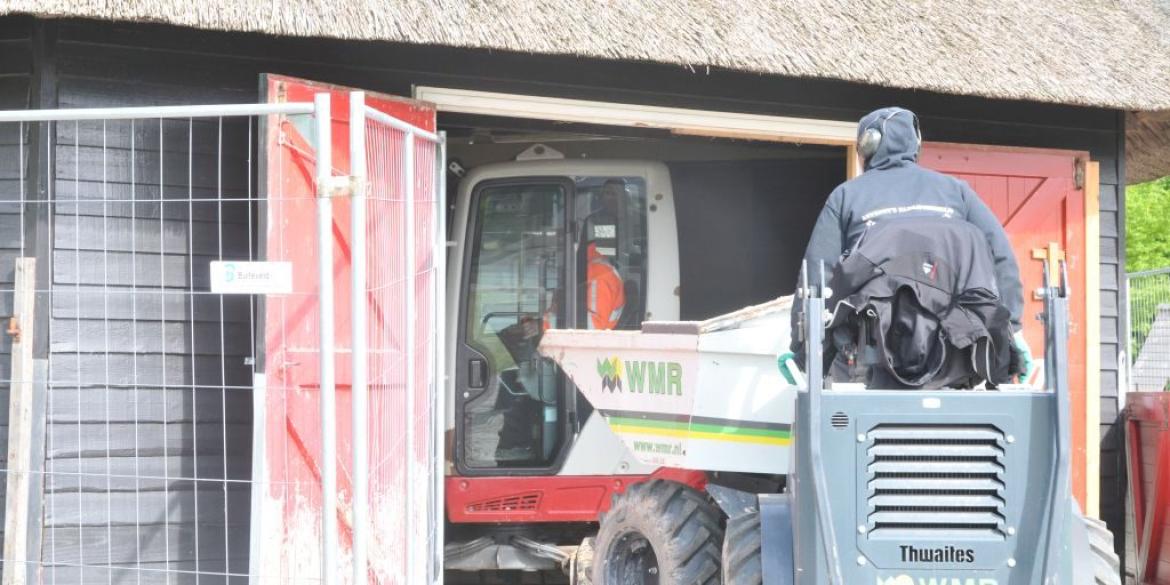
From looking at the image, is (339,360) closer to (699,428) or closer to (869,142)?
(699,428)

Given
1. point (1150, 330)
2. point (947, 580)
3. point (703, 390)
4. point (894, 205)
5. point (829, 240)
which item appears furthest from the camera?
point (1150, 330)

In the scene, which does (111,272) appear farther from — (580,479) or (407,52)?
(580,479)

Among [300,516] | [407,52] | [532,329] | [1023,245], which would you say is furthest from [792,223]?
[300,516]

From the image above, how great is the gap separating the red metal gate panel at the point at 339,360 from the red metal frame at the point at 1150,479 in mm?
4567

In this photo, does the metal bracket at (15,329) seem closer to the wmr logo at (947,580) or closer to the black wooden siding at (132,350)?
the black wooden siding at (132,350)

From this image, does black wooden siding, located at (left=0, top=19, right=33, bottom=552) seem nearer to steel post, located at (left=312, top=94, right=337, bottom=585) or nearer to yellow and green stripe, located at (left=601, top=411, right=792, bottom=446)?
steel post, located at (left=312, top=94, right=337, bottom=585)

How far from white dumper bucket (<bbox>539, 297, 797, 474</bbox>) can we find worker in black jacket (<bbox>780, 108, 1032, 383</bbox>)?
687 mm

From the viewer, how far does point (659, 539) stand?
577 cm

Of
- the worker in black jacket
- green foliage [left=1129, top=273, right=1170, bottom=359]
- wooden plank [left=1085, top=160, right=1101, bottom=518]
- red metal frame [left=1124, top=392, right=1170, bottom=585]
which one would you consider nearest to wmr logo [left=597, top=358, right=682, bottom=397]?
the worker in black jacket

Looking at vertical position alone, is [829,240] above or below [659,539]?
above

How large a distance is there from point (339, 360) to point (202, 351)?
1022 mm

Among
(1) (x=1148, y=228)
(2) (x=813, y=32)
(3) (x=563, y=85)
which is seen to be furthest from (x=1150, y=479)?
(1) (x=1148, y=228)

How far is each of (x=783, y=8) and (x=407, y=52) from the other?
7.62 ft

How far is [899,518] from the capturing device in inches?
168
